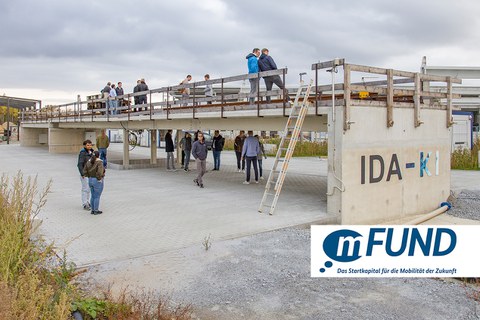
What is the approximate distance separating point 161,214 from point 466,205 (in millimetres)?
9101

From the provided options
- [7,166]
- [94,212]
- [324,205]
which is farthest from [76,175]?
[324,205]

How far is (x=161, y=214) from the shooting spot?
10.1m

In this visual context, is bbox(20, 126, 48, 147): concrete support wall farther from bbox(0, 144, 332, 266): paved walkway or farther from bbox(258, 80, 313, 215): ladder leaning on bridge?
bbox(258, 80, 313, 215): ladder leaning on bridge

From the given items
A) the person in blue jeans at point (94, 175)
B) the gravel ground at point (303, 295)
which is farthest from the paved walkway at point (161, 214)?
the gravel ground at point (303, 295)

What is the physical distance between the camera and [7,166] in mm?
21656

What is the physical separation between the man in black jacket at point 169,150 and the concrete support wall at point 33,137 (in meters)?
24.8

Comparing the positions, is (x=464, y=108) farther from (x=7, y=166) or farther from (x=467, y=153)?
(x=7, y=166)

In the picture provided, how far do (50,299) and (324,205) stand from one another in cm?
781

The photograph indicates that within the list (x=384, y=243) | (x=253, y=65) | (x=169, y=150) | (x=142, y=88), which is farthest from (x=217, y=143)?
(x=384, y=243)

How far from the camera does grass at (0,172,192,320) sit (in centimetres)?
397

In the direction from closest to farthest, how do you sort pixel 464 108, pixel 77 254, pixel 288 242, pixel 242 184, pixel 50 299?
pixel 50 299, pixel 77 254, pixel 288 242, pixel 242 184, pixel 464 108

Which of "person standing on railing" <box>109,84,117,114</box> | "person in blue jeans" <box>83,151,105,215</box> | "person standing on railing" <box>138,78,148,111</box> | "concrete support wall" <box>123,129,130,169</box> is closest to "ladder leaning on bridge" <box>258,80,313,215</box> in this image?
"person in blue jeans" <box>83,151,105,215</box>

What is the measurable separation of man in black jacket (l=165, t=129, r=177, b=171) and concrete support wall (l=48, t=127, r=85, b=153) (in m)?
14.3

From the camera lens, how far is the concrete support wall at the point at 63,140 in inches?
1256
